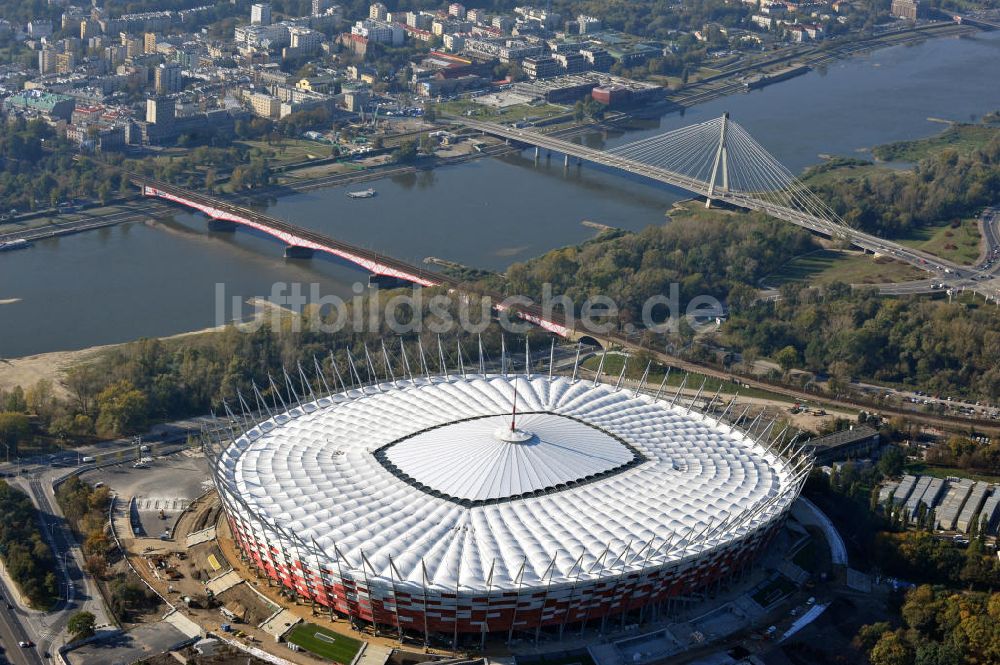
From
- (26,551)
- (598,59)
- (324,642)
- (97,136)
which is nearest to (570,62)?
(598,59)

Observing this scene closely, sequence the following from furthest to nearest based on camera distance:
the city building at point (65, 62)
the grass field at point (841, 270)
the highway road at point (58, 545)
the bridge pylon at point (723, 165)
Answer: the city building at point (65, 62)
the bridge pylon at point (723, 165)
the grass field at point (841, 270)
the highway road at point (58, 545)

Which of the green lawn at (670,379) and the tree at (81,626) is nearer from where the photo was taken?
the tree at (81,626)

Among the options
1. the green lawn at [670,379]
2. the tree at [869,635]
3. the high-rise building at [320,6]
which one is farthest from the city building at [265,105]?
the tree at [869,635]

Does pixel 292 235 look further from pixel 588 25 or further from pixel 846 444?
pixel 588 25

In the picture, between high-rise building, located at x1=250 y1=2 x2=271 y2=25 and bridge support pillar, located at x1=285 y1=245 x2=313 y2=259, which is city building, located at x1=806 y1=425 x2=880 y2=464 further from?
high-rise building, located at x1=250 y1=2 x2=271 y2=25

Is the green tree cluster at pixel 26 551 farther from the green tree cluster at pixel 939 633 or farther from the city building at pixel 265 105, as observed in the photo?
the city building at pixel 265 105

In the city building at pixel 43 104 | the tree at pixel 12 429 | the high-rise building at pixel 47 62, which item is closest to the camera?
the tree at pixel 12 429

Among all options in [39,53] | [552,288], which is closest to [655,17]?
[39,53]

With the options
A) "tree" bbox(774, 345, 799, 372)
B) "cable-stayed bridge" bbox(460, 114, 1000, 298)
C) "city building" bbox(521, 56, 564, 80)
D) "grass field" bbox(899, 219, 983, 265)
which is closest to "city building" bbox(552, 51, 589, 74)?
"city building" bbox(521, 56, 564, 80)
